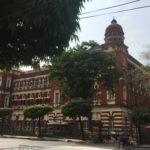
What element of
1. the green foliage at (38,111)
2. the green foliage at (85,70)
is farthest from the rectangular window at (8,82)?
the green foliage at (85,70)

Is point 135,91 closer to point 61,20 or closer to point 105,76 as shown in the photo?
point 105,76

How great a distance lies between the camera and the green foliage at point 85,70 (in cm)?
4228

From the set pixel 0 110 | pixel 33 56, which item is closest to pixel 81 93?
pixel 0 110

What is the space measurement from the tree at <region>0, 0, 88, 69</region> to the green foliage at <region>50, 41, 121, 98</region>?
30.7 m

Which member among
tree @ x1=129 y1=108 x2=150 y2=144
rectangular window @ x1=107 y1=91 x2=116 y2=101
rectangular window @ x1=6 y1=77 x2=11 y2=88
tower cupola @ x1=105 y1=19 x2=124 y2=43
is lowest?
tree @ x1=129 y1=108 x2=150 y2=144

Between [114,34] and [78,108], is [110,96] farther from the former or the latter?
[114,34]

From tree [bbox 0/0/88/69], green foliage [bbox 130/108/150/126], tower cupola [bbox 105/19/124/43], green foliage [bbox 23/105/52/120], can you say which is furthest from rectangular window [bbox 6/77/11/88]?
tree [bbox 0/0/88/69]

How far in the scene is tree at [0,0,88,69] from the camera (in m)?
8.80

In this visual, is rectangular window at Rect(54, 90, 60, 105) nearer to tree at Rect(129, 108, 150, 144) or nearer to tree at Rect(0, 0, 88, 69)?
tree at Rect(129, 108, 150, 144)

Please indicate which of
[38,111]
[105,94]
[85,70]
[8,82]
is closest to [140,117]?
[85,70]

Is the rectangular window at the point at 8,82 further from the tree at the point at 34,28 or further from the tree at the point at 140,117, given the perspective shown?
the tree at the point at 34,28

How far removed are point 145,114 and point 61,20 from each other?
3079cm

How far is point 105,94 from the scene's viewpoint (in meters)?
49.2

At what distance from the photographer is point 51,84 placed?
5888cm
